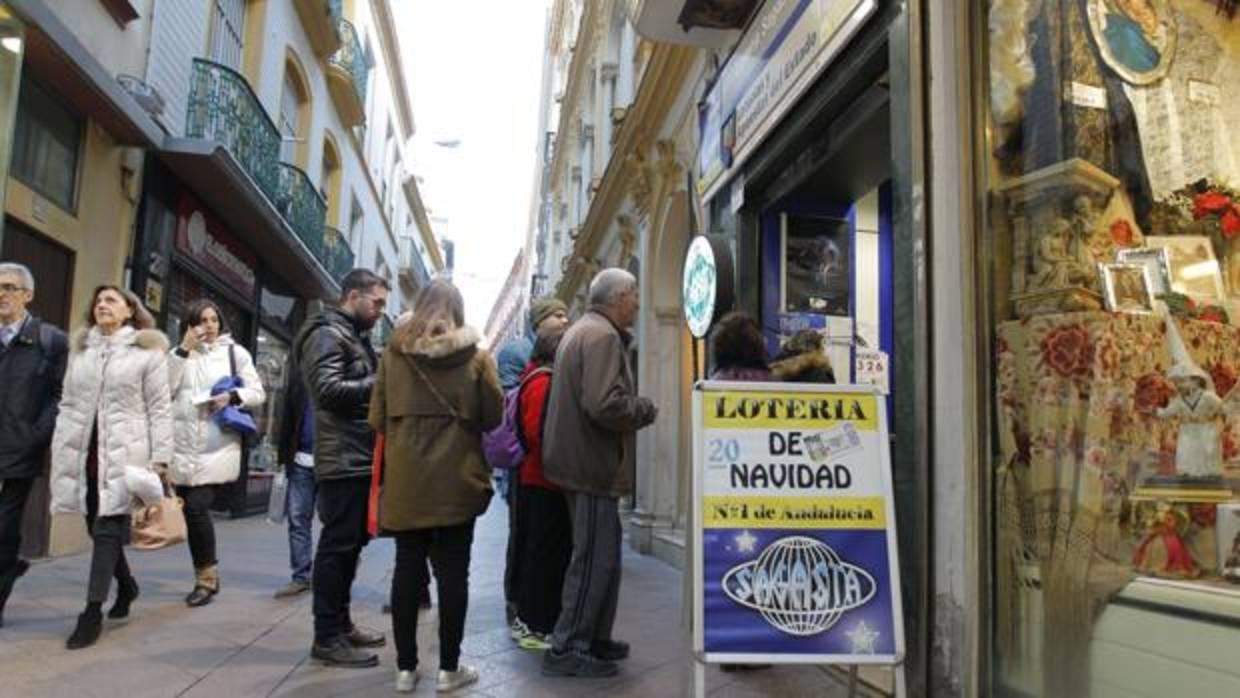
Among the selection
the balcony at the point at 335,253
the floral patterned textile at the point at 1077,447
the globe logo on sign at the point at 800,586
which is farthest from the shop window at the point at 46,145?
the balcony at the point at 335,253

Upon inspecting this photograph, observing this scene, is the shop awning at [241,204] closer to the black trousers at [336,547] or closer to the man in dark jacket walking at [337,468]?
the man in dark jacket walking at [337,468]

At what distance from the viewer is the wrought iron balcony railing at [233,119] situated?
10.4 meters

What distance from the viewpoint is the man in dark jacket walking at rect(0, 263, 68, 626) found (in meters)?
4.40

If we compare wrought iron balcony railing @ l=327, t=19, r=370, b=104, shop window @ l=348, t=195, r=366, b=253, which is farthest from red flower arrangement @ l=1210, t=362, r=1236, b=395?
shop window @ l=348, t=195, r=366, b=253

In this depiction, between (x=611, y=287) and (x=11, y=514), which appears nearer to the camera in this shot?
(x=611, y=287)

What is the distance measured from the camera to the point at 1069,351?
3125 mm

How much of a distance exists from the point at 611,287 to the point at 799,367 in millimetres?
969

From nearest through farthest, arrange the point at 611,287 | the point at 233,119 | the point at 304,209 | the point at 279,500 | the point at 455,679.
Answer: the point at 455,679, the point at 611,287, the point at 279,500, the point at 233,119, the point at 304,209

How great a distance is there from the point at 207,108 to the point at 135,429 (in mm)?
7322

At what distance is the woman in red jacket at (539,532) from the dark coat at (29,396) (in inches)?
94.7

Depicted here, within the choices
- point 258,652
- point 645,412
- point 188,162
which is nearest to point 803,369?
point 645,412

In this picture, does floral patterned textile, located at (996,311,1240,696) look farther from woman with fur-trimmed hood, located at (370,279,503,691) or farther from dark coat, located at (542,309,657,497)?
woman with fur-trimmed hood, located at (370,279,503,691)

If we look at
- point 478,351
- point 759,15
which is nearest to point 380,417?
point 478,351

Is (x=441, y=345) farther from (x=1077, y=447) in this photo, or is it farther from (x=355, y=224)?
(x=355, y=224)
